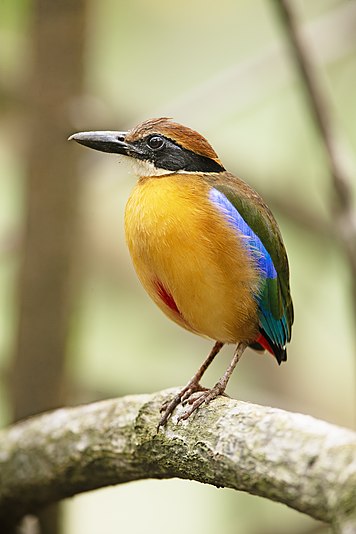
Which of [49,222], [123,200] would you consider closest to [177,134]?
[49,222]

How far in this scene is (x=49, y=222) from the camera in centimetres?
471

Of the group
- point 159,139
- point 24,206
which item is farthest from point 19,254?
point 159,139

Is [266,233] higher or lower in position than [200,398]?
higher

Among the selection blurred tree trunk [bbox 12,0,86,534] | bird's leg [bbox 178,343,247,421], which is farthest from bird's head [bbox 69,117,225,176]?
blurred tree trunk [bbox 12,0,86,534]

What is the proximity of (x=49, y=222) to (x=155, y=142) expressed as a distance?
65.8 inches

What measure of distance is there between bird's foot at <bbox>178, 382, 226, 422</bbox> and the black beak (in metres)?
0.80

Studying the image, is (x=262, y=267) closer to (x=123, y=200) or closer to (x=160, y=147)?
(x=160, y=147)

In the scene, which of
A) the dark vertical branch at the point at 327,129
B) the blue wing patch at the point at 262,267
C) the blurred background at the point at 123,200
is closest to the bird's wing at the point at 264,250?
the blue wing patch at the point at 262,267

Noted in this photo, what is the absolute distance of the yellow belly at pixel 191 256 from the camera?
287cm

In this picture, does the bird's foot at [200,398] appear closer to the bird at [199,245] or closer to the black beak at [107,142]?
the bird at [199,245]

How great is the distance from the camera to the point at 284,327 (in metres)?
3.16

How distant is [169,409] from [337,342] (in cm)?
456

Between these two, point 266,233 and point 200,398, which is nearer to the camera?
point 200,398

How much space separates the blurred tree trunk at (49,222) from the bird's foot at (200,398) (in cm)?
182
